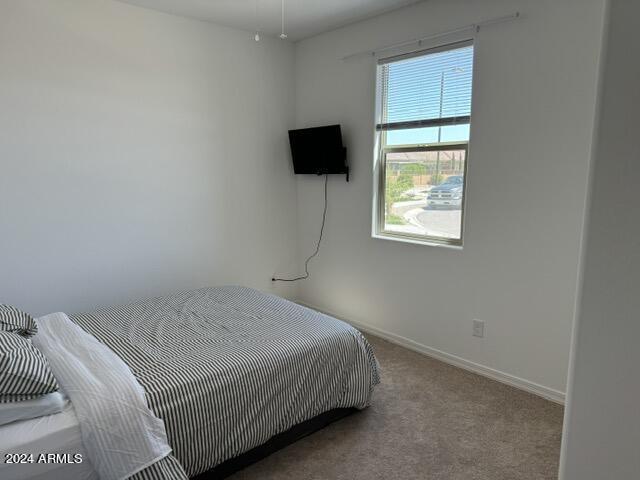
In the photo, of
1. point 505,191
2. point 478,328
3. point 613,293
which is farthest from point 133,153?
point 613,293

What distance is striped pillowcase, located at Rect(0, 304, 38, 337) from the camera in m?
1.95

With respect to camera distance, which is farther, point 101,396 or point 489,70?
point 489,70

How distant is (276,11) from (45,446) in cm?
315

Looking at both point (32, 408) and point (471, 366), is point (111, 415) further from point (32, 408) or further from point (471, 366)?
point (471, 366)

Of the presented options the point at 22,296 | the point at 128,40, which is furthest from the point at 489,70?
the point at 22,296

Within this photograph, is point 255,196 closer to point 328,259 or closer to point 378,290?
point 328,259

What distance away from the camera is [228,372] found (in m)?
1.94

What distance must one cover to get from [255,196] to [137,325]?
1888mm

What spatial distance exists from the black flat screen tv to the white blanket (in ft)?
8.02

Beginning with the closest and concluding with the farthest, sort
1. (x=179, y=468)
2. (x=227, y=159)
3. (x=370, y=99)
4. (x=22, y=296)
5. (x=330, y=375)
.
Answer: (x=179, y=468) < (x=330, y=375) < (x=22, y=296) < (x=370, y=99) < (x=227, y=159)

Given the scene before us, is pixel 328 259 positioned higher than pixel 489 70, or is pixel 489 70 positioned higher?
pixel 489 70

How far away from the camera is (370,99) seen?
3.52m

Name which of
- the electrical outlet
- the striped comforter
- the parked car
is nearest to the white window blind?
the parked car

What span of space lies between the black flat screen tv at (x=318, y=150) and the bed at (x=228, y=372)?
149cm
